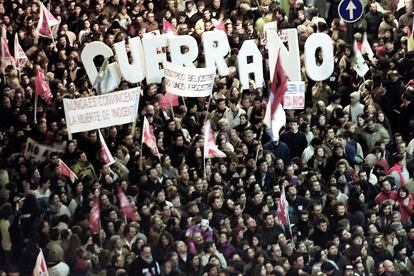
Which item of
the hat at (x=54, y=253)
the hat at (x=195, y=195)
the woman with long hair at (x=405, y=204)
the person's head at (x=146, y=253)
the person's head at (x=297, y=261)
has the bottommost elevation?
the person's head at (x=297, y=261)

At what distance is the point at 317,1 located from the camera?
63.0 feet

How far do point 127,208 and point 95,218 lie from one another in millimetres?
351

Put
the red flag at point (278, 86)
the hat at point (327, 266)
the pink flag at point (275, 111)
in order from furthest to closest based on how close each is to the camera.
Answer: the red flag at point (278, 86)
the pink flag at point (275, 111)
the hat at point (327, 266)

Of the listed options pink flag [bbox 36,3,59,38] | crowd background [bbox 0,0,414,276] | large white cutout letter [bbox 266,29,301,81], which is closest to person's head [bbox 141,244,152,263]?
crowd background [bbox 0,0,414,276]

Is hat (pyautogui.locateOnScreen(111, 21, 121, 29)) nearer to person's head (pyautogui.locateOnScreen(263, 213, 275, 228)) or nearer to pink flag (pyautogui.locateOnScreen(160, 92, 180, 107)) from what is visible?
pink flag (pyautogui.locateOnScreen(160, 92, 180, 107))

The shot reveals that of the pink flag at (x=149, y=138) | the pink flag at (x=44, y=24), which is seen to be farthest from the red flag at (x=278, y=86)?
the pink flag at (x=44, y=24)

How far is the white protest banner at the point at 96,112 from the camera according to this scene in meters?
17.4

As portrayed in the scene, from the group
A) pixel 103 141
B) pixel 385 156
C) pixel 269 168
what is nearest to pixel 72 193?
pixel 103 141

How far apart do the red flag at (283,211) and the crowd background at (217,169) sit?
5 centimetres

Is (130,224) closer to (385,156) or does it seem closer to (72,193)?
(72,193)

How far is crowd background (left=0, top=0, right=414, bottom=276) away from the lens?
16781mm

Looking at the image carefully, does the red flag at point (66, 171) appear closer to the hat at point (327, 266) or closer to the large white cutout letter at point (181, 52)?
the large white cutout letter at point (181, 52)

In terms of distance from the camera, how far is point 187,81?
1772 centimetres

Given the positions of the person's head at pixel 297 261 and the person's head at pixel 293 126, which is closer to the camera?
the person's head at pixel 297 261
